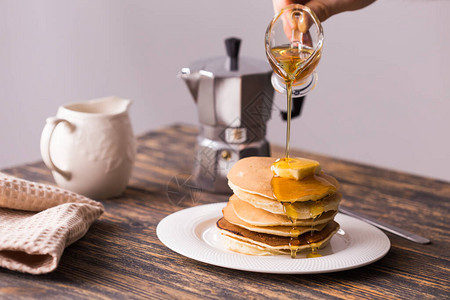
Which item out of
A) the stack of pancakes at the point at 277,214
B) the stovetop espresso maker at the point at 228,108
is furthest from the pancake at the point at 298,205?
the stovetop espresso maker at the point at 228,108

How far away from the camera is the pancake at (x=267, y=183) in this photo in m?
0.88

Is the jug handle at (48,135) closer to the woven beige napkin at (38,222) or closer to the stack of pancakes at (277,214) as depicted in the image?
the woven beige napkin at (38,222)

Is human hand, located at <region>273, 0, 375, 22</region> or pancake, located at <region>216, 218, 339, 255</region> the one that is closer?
pancake, located at <region>216, 218, 339, 255</region>

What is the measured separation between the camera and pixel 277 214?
90cm

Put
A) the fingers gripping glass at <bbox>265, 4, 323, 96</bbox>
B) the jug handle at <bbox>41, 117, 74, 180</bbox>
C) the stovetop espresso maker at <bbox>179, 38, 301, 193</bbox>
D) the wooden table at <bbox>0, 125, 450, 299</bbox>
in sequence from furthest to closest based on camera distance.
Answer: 1. the stovetop espresso maker at <bbox>179, 38, 301, 193</bbox>
2. the jug handle at <bbox>41, 117, 74, 180</bbox>
3. the fingers gripping glass at <bbox>265, 4, 323, 96</bbox>
4. the wooden table at <bbox>0, 125, 450, 299</bbox>

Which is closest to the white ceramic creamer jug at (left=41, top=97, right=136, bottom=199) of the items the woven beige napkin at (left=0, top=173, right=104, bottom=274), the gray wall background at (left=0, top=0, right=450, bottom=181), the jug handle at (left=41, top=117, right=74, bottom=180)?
the jug handle at (left=41, top=117, right=74, bottom=180)

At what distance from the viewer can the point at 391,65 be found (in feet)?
9.12

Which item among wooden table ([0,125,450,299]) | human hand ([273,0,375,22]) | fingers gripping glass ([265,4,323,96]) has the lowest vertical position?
wooden table ([0,125,450,299])

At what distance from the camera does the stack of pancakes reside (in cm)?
89

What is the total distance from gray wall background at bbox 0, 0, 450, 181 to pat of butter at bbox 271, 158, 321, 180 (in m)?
2.00

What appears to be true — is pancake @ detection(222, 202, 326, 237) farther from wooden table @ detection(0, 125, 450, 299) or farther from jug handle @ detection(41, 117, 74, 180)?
jug handle @ detection(41, 117, 74, 180)

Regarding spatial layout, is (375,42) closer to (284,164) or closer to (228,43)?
(228,43)

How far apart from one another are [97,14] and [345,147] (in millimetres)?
1634

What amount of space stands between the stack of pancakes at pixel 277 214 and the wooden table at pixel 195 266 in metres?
0.06
